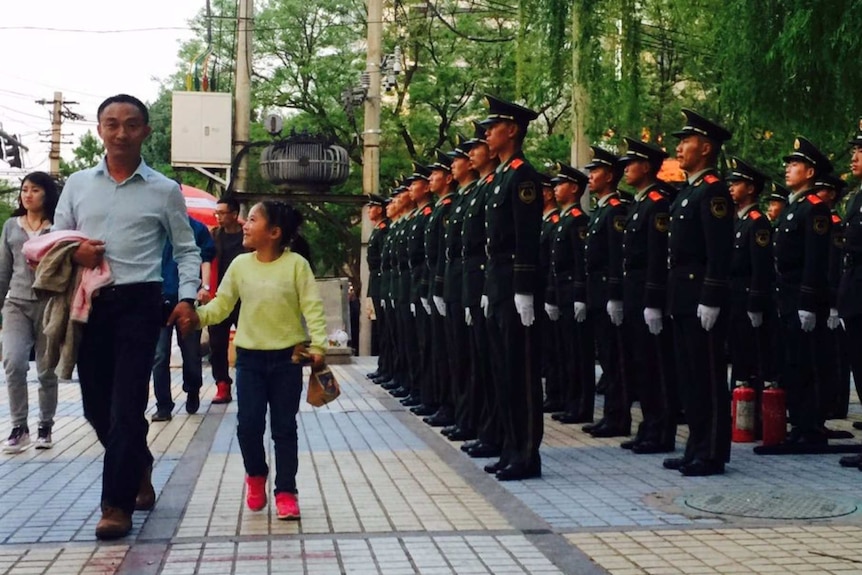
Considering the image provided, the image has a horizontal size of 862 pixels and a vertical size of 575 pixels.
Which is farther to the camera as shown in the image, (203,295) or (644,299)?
(644,299)

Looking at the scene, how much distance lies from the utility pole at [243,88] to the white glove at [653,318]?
59.2ft

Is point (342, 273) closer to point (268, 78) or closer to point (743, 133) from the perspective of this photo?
point (268, 78)

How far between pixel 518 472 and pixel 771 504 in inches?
66.7

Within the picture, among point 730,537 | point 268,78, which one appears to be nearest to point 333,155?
point 730,537

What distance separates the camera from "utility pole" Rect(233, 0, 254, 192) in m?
27.7

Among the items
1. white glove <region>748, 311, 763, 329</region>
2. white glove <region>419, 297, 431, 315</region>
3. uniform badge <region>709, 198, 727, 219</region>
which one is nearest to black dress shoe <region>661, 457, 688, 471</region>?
uniform badge <region>709, 198, 727, 219</region>

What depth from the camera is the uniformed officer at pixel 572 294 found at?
12.5 meters

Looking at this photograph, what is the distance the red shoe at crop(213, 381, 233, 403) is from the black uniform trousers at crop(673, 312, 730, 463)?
6395 millimetres

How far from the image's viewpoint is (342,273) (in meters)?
45.9

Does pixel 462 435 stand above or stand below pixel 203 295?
below

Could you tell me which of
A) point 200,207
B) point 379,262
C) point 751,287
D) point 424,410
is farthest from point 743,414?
point 200,207

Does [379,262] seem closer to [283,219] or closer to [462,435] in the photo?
[462,435]

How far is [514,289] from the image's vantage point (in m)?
9.17

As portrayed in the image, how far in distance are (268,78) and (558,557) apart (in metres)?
38.7
